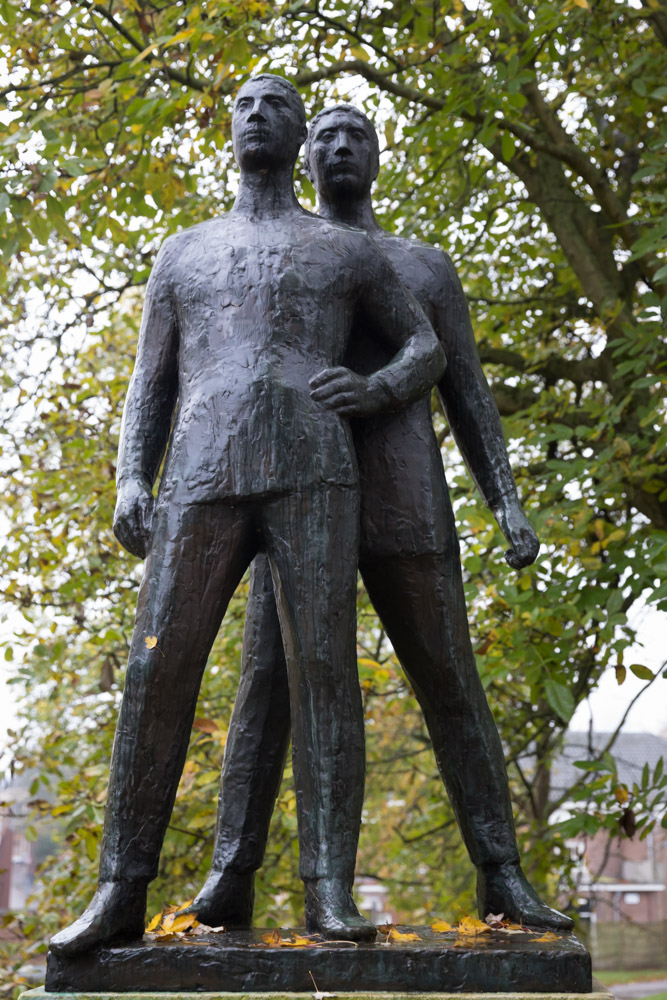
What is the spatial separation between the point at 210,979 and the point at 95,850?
377cm

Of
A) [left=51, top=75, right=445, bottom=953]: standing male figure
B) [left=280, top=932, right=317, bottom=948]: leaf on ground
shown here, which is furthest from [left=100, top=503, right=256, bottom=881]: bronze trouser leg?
[left=280, top=932, right=317, bottom=948]: leaf on ground

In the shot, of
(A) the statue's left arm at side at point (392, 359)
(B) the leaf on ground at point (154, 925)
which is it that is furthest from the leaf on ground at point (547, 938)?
(A) the statue's left arm at side at point (392, 359)

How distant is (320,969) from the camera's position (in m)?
2.75

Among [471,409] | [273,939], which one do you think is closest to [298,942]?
[273,939]

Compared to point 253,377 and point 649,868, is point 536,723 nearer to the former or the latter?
point 253,377

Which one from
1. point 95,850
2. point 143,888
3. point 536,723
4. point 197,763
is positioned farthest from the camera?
point 536,723

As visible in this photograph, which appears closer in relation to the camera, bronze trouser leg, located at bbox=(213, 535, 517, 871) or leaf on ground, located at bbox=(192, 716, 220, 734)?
bronze trouser leg, located at bbox=(213, 535, 517, 871)

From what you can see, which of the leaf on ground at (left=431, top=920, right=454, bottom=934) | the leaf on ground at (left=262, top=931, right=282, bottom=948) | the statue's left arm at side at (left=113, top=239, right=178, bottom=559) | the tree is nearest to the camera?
the leaf on ground at (left=262, top=931, right=282, bottom=948)

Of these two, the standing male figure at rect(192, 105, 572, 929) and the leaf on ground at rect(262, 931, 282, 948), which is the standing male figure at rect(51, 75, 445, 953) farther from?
the standing male figure at rect(192, 105, 572, 929)

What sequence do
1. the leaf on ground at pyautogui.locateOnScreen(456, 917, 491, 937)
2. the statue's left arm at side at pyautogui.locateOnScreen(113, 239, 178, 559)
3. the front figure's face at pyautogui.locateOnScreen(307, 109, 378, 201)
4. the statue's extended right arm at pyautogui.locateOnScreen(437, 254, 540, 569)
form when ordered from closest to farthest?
the leaf on ground at pyautogui.locateOnScreen(456, 917, 491, 937) < the statue's left arm at side at pyautogui.locateOnScreen(113, 239, 178, 559) < the statue's extended right arm at pyautogui.locateOnScreen(437, 254, 540, 569) < the front figure's face at pyautogui.locateOnScreen(307, 109, 378, 201)

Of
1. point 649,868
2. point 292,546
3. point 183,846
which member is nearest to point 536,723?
point 183,846

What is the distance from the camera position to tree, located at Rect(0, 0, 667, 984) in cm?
607

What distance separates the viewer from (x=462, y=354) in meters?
3.79

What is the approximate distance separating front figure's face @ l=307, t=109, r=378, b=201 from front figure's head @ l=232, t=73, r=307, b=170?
31 centimetres
